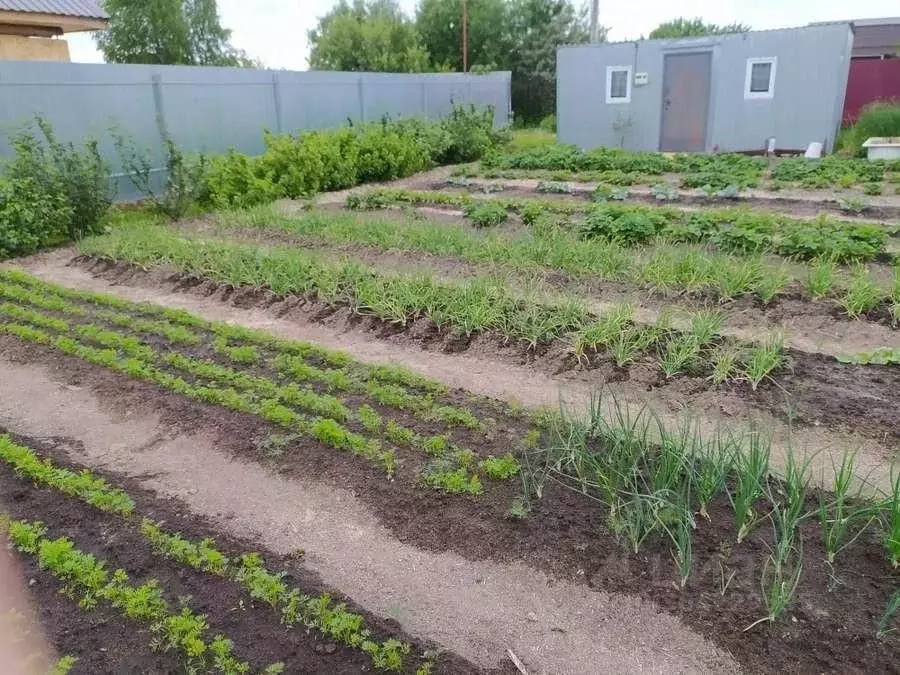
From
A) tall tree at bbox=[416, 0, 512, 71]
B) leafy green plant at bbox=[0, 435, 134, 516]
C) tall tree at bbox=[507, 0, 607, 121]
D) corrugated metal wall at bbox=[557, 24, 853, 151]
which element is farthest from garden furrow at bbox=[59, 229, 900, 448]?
tall tree at bbox=[416, 0, 512, 71]

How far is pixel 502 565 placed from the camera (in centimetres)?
292

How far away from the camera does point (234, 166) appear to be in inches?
439

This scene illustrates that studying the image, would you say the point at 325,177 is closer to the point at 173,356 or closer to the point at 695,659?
the point at 173,356

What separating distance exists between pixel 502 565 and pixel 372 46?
96.9ft

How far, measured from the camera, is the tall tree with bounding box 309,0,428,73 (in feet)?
92.6

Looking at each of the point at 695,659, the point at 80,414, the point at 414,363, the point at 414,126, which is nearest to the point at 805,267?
the point at 414,363

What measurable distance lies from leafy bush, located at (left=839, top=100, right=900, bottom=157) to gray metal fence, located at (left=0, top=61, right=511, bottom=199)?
10287mm

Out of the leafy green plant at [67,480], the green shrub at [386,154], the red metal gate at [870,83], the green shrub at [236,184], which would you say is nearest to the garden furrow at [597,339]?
the leafy green plant at [67,480]

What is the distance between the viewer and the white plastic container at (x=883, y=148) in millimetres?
13273

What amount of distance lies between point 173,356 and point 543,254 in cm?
362

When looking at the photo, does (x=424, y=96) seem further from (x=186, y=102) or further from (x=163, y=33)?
(x=163, y=33)

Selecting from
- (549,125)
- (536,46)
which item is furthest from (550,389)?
(536,46)

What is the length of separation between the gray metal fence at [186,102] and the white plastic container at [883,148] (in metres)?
10.4

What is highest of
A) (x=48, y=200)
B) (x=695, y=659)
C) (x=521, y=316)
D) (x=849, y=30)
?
(x=849, y=30)
